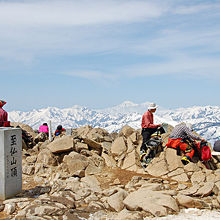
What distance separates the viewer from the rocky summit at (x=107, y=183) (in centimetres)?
920

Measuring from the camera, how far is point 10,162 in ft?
34.8

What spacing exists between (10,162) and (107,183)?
4045 mm

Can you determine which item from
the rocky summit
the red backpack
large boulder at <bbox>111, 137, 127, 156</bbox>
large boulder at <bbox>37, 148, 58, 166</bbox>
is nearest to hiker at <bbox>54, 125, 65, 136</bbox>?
the rocky summit

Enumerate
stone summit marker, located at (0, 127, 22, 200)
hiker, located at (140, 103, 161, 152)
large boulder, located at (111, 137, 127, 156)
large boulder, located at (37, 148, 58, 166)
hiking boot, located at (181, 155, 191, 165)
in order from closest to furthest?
stone summit marker, located at (0, 127, 22, 200), hiking boot, located at (181, 155, 191, 165), hiker, located at (140, 103, 161, 152), large boulder, located at (37, 148, 58, 166), large boulder, located at (111, 137, 127, 156)

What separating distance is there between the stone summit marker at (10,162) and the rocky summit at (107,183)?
0.47m

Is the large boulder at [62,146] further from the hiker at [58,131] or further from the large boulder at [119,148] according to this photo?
the hiker at [58,131]

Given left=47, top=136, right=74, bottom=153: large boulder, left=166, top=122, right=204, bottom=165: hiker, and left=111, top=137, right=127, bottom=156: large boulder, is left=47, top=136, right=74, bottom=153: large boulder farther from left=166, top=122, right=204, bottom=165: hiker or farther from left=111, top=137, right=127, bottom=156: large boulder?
left=166, top=122, right=204, bottom=165: hiker

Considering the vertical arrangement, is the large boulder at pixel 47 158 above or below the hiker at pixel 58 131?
below

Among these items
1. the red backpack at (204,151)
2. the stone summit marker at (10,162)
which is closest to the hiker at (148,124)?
the red backpack at (204,151)

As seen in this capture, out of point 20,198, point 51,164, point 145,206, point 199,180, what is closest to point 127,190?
point 145,206

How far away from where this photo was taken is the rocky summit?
362 inches

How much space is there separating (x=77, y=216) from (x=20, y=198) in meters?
2.63

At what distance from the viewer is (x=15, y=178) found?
1089cm

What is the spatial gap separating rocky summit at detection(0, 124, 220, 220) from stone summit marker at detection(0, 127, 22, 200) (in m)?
0.47
